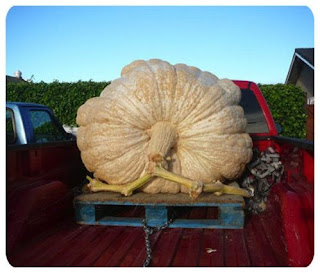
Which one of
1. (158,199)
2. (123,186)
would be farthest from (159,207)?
(123,186)

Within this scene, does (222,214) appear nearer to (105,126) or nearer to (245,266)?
(245,266)

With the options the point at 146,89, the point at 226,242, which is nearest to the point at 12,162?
the point at 146,89

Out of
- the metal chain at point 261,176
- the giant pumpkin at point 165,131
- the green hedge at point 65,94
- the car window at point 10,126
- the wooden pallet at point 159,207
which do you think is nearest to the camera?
the wooden pallet at point 159,207

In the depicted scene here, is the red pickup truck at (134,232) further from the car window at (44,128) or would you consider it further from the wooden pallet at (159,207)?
the car window at (44,128)

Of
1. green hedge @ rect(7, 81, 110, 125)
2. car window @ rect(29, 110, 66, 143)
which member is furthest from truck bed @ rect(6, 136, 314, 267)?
green hedge @ rect(7, 81, 110, 125)

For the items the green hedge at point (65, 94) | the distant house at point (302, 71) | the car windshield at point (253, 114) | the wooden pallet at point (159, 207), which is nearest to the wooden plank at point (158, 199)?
the wooden pallet at point (159, 207)

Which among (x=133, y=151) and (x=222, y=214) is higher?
(x=133, y=151)

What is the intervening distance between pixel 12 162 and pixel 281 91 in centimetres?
1095

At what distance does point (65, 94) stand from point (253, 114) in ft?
30.9

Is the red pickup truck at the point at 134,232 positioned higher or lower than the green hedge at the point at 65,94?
lower

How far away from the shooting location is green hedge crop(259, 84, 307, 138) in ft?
37.4

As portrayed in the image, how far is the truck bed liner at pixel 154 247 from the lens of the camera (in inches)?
80.5

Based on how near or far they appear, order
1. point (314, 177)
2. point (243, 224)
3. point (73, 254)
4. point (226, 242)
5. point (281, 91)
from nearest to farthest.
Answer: point (314, 177) → point (73, 254) → point (226, 242) → point (243, 224) → point (281, 91)

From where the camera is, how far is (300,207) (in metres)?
1.97
